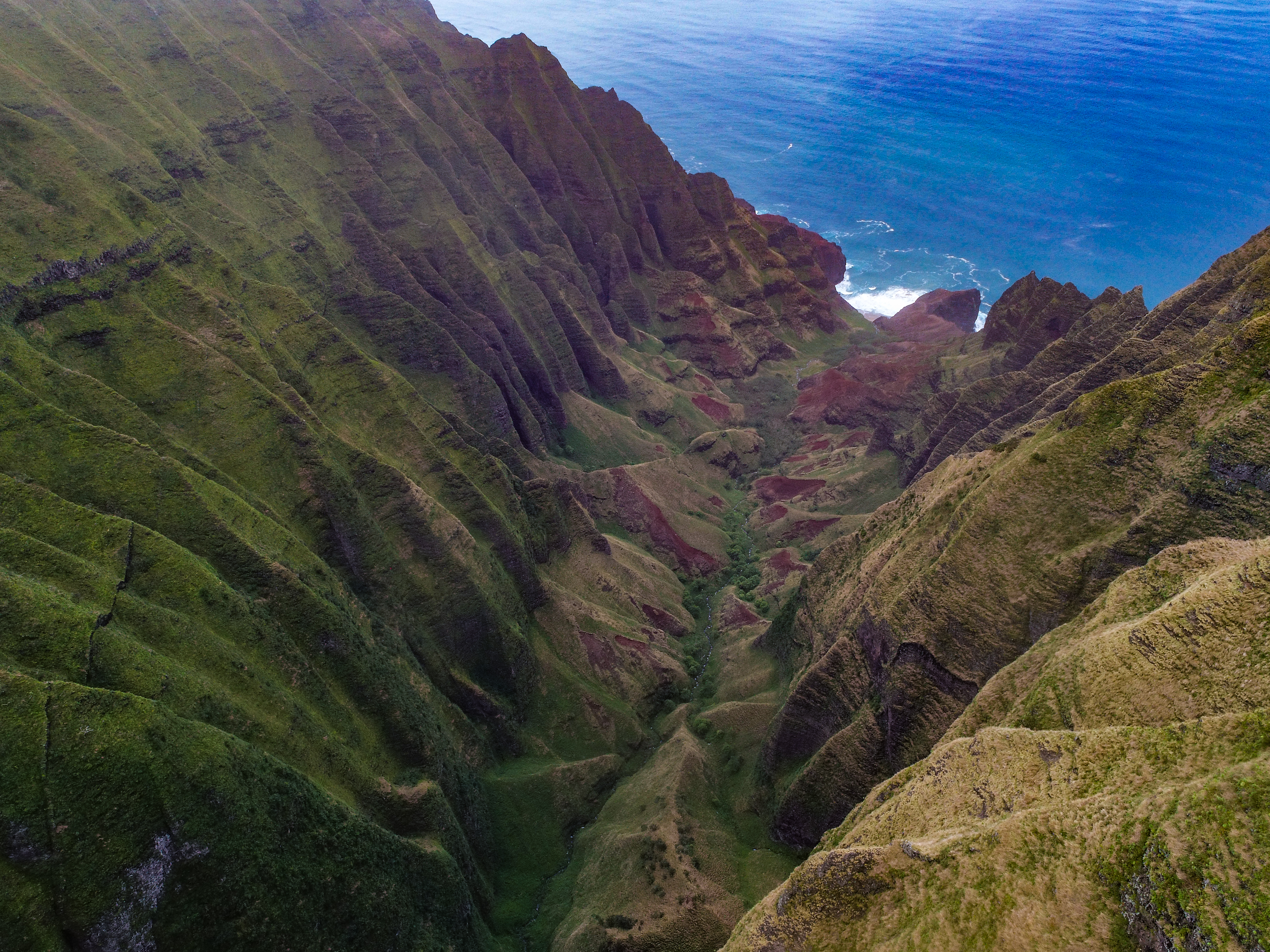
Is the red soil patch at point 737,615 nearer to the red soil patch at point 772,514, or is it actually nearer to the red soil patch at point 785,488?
the red soil patch at point 772,514

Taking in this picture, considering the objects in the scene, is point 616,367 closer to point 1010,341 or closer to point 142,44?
point 1010,341

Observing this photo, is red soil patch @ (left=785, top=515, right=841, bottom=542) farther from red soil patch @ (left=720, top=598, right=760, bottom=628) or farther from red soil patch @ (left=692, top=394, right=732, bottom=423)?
red soil patch @ (left=692, top=394, right=732, bottom=423)

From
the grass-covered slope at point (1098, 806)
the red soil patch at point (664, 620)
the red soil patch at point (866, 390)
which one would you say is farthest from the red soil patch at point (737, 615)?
the red soil patch at point (866, 390)

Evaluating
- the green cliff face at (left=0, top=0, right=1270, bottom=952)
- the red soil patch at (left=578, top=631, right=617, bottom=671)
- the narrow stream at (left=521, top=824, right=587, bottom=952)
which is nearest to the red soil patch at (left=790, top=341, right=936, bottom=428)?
the green cliff face at (left=0, top=0, right=1270, bottom=952)

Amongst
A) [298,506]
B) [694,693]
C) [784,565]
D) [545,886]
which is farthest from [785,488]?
[298,506]

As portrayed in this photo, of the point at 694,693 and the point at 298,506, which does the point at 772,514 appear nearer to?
the point at 694,693

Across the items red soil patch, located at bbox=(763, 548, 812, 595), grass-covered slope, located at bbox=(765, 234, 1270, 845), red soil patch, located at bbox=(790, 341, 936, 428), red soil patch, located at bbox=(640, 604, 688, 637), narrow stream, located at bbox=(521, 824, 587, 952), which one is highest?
grass-covered slope, located at bbox=(765, 234, 1270, 845)
